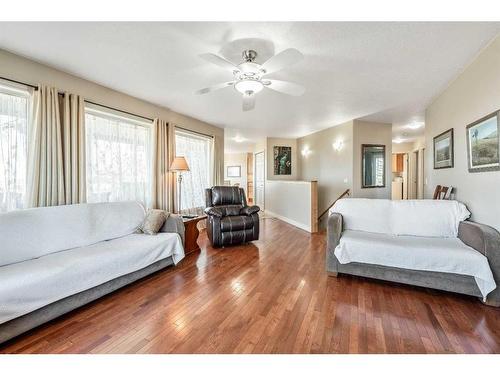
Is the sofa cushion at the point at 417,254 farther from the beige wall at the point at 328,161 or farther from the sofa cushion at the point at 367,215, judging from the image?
the beige wall at the point at 328,161

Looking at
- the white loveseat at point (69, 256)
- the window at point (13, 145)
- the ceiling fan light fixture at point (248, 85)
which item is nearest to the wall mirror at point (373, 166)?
the ceiling fan light fixture at point (248, 85)

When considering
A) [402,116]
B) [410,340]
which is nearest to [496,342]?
[410,340]

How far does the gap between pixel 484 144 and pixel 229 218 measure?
3.24 m

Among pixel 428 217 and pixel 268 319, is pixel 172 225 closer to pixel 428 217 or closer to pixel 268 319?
pixel 268 319

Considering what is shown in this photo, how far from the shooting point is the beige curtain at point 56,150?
8.09ft

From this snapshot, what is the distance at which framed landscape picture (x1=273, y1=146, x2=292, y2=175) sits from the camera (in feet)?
24.0

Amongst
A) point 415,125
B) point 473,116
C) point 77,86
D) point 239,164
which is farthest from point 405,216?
point 239,164

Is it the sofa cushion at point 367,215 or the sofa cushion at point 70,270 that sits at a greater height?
the sofa cushion at point 367,215

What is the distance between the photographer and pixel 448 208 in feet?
8.57

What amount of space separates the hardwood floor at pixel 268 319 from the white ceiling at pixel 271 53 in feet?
7.78

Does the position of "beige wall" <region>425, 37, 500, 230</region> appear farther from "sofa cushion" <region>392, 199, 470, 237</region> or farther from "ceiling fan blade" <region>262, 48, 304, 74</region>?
"ceiling fan blade" <region>262, 48, 304, 74</region>
